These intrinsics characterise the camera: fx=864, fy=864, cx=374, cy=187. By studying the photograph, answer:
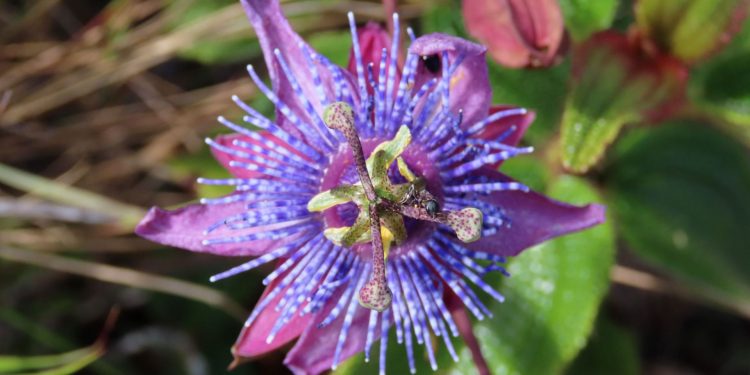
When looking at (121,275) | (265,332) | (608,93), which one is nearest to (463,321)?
(265,332)

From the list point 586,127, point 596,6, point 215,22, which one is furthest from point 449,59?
point 215,22

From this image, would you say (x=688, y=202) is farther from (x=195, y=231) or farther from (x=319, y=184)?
(x=195, y=231)

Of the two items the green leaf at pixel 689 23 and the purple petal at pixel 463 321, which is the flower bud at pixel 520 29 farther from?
the purple petal at pixel 463 321

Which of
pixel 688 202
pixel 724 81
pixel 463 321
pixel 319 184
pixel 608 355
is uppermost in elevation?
pixel 319 184

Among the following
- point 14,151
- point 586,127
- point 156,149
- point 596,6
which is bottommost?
point 586,127

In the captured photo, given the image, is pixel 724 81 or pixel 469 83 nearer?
pixel 469 83

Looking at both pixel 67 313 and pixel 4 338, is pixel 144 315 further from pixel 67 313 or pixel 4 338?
pixel 4 338

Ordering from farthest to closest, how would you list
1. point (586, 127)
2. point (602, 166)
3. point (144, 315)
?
point (144, 315), point (602, 166), point (586, 127)
